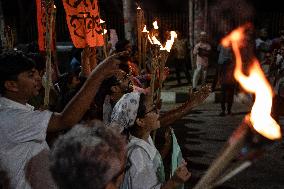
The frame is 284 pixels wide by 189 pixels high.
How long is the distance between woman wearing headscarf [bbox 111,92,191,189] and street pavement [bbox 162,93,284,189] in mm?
2040

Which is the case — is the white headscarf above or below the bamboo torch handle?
below

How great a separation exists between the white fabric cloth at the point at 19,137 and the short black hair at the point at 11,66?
0.14m

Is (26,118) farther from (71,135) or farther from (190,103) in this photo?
(190,103)

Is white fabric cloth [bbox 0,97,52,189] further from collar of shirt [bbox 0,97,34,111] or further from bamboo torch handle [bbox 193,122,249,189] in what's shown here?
bamboo torch handle [bbox 193,122,249,189]

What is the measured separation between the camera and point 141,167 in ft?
8.11

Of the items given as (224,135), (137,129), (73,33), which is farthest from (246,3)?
(137,129)

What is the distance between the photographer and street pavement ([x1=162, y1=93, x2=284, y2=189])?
5422 mm

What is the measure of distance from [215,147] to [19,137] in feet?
17.0

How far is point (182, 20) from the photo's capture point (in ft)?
57.6

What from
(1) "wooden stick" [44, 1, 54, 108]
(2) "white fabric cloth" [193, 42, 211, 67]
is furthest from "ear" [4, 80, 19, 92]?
(2) "white fabric cloth" [193, 42, 211, 67]

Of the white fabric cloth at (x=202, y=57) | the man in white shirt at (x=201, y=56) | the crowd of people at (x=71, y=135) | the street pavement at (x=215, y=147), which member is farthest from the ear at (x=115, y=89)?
the white fabric cloth at (x=202, y=57)

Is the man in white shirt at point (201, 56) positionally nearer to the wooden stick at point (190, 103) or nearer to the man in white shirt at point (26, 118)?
the wooden stick at point (190, 103)

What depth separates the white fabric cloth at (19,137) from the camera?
96.3 inches

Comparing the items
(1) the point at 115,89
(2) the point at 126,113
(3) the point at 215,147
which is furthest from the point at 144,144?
(3) the point at 215,147
